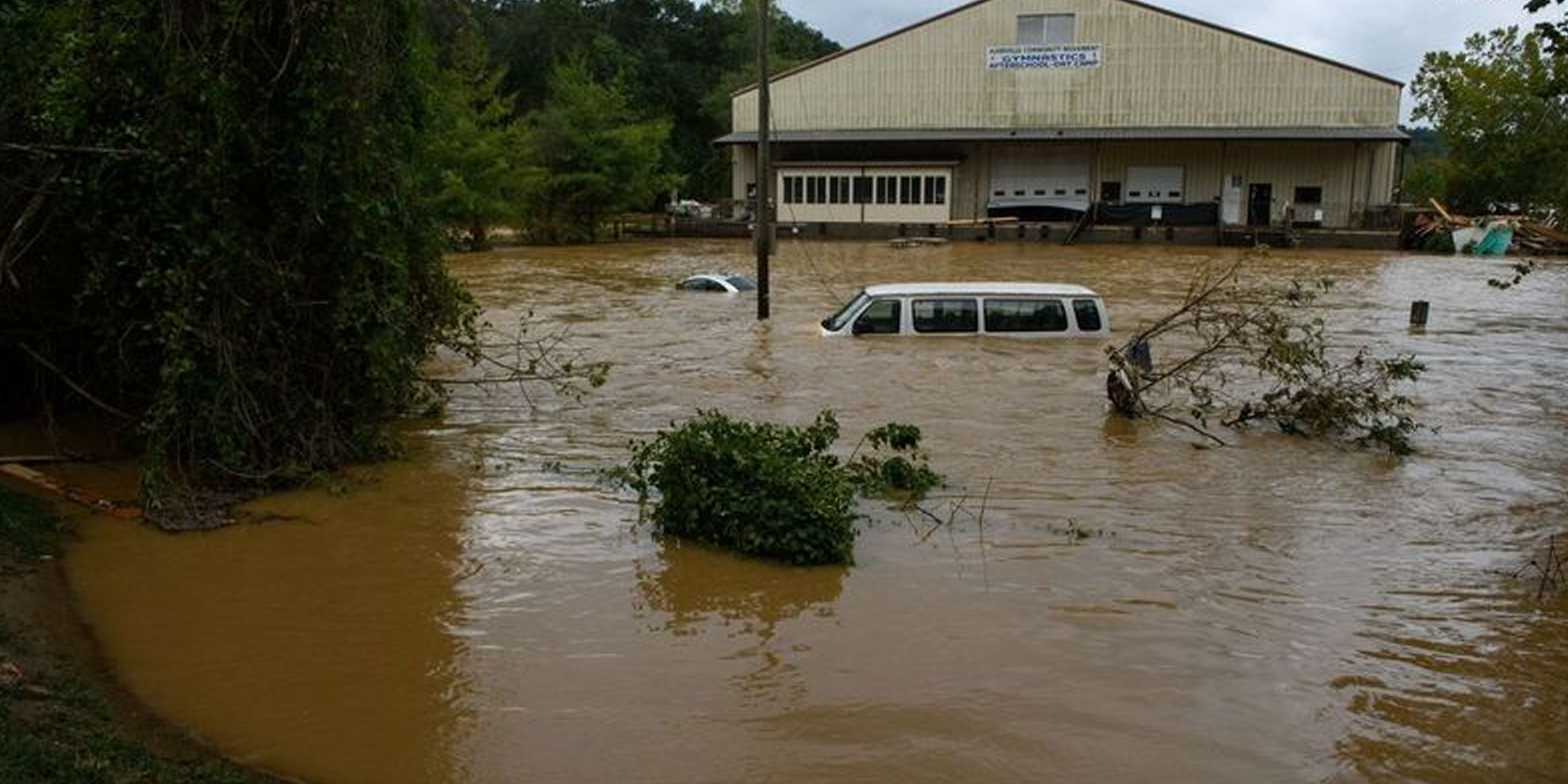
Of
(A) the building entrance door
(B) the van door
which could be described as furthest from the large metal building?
(B) the van door

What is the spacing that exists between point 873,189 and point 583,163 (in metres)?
13.1

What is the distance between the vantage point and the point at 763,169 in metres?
21.8

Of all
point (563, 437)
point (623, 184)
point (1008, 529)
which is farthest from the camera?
point (623, 184)

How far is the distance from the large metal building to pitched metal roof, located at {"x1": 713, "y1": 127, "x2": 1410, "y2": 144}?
11 cm

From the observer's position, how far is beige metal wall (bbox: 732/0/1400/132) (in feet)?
167

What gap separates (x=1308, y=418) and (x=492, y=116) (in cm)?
4050

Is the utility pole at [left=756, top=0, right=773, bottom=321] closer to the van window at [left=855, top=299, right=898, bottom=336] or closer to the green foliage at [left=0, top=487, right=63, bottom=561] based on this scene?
the van window at [left=855, top=299, right=898, bottom=336]

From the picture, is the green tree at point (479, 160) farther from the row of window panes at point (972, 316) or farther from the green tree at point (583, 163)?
the row of window panes at point (972, 316)

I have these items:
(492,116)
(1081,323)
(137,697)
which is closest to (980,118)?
(492,116)

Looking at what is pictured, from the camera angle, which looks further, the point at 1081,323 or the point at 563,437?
the point at 1081,323

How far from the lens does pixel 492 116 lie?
160ft

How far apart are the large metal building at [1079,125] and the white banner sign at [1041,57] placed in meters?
0.06

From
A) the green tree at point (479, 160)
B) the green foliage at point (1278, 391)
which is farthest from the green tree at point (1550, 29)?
the green tree at point (479, 160)

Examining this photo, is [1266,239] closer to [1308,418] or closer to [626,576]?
[1308,418]
